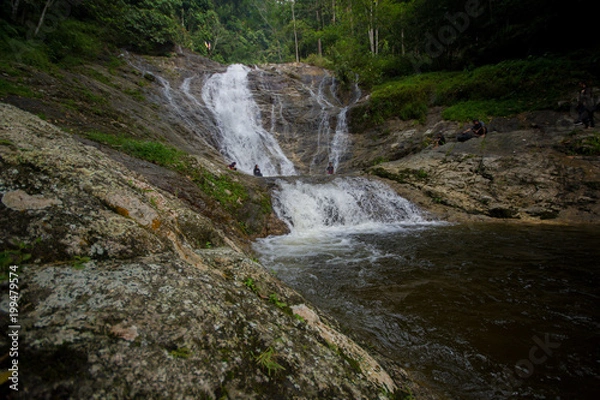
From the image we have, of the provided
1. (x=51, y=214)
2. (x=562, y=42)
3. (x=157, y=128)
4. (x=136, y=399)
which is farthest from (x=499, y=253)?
(x=562, y=42)

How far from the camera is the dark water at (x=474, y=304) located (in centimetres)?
257

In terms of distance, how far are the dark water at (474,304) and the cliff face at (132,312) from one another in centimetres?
88

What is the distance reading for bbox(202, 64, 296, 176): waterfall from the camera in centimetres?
1675

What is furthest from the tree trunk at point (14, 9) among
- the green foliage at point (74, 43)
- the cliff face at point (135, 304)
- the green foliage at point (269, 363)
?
the green foliage at point (269, 363)

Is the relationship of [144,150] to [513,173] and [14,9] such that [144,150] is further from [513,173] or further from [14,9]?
[513,173]

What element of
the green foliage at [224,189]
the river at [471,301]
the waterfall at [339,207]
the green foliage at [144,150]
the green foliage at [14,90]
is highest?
the green foliage at [14,90]

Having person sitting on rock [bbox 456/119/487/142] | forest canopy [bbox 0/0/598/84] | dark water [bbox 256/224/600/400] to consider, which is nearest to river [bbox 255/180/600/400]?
dark water [bbox 256/224/600/400]

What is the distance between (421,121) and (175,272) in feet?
53.8

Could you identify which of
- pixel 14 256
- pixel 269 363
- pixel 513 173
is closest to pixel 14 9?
pixel 14 256

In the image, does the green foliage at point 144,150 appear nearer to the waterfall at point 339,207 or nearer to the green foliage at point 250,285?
the waterfall at point 339,207

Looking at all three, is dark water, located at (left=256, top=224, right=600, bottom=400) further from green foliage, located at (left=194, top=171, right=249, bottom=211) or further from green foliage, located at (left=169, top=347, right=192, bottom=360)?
green foliage, located at (left=169, top=347, right=192, bottom=360)

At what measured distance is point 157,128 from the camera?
1148 cm

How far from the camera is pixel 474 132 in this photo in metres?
12.4

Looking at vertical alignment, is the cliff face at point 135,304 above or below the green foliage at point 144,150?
below
